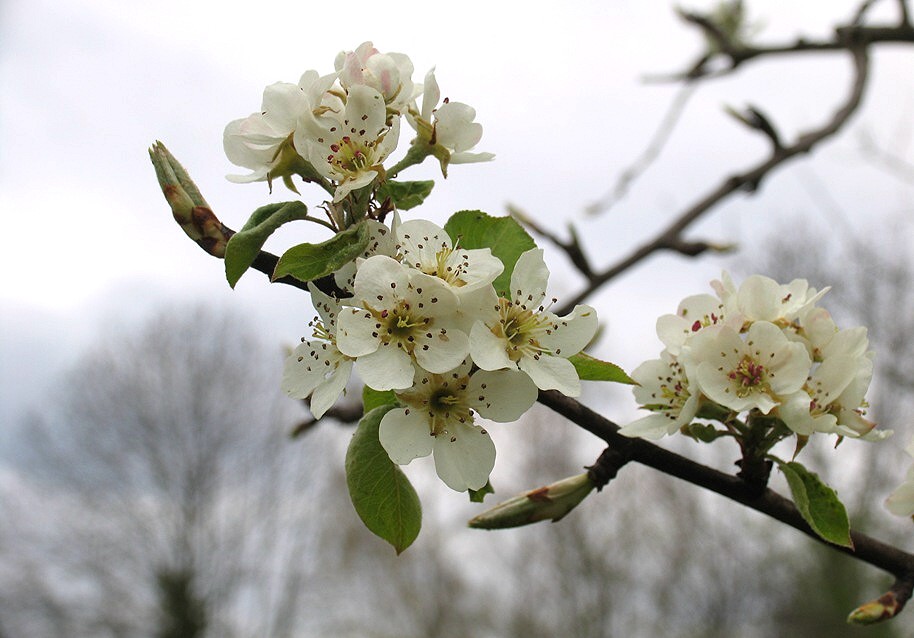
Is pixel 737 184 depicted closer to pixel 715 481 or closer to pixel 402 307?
pixel 715 481

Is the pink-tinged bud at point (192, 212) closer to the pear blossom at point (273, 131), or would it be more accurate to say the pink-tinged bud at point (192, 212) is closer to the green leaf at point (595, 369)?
the pear blossom at point (273, 131)

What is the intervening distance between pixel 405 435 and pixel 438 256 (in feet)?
0.67

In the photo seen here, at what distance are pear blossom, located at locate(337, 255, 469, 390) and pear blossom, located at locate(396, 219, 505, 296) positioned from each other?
36 millimetres

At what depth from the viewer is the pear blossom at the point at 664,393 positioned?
105 cm

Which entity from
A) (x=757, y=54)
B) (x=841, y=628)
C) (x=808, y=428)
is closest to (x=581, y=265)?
(x=808, y=428)

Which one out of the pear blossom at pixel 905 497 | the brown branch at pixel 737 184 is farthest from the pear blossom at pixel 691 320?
the brown branch at pixel 737 184

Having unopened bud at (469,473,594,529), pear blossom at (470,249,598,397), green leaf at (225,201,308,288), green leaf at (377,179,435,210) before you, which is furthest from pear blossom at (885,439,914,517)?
green leaf at (225,201,308,288)

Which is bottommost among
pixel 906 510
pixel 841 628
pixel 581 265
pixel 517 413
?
pixel 841 628

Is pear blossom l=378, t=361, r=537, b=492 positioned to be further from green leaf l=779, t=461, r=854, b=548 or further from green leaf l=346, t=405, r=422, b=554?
green leaf l=779, t=461, r=854, b=548

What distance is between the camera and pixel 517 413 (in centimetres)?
85

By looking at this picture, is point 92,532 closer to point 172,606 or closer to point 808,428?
point 172,606

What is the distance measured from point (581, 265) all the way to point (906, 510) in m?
1.11

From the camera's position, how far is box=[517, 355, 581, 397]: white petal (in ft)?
2.78

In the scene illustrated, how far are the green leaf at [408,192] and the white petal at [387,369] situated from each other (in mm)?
223
